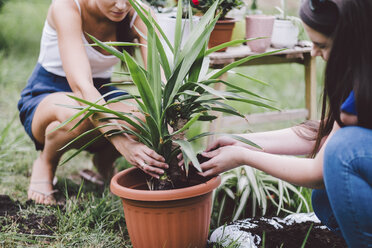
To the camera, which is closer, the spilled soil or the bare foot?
the spilled soil

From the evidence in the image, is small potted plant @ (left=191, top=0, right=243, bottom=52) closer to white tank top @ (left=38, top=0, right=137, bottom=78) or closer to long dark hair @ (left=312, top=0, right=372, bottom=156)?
white tank top @ (left=38, top=0, right=137, bottom=78)

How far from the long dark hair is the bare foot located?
1.46 metres

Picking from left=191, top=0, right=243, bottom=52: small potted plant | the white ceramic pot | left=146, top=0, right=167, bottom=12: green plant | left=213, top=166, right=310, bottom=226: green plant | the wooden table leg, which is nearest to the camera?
left=213, top=166, right=310, bottom=226: green plant

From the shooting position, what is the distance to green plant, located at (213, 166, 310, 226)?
1968mm

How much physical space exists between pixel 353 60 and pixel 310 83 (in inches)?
65.6

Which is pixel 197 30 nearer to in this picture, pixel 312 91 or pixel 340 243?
pixel 340 243

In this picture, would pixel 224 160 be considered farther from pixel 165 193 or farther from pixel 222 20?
pixel 222 20

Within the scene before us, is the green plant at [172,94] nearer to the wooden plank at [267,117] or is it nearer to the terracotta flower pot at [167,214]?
the terracotta flower pot at [167,214]

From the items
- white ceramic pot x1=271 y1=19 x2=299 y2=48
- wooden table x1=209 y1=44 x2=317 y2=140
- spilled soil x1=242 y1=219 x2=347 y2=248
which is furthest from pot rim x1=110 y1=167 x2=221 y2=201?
white ceramic pot x1=271 y1=19 x2=299 y2=48

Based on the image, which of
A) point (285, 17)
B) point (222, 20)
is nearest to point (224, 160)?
point (222, 20)

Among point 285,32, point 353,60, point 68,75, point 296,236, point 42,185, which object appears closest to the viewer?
point 353,60

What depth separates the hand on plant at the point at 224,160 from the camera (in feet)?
4.84

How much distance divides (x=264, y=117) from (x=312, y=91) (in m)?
0.38

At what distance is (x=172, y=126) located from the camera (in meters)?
1.57
